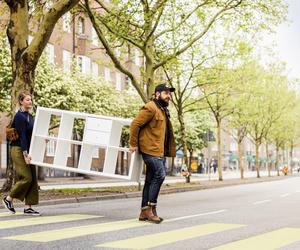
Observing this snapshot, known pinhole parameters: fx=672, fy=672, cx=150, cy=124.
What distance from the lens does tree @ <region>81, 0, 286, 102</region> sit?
77.5 feet

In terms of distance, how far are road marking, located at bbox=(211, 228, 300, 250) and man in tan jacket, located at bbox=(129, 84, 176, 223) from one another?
6.38ft

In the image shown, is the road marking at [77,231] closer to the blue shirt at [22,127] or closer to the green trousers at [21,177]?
the green trousers at [21,177]

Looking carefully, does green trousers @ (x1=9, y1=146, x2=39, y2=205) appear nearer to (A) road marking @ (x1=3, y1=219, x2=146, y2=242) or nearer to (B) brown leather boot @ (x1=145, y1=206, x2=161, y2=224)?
(A) road marking @ (x1=3, y1=219, x2=146, y2=242)

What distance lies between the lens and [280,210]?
13672 millimetres

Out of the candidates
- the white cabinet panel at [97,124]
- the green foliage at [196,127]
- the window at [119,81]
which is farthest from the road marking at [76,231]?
the green foliage at [196,127]

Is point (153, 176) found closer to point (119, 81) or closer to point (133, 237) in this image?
point (133, 237)

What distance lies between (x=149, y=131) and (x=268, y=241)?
2721mm

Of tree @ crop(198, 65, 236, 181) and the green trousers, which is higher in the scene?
tree @ crop(198, 65, 236, 181)

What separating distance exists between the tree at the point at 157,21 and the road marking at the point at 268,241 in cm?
1480

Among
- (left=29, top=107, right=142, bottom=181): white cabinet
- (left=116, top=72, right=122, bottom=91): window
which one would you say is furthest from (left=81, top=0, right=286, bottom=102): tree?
(left=116, top=72, right=122, bottom=91): window

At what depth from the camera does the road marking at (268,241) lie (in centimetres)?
768

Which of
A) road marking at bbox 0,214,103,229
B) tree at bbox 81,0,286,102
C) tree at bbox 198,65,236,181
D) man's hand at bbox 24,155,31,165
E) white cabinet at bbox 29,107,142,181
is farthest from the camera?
tree at bbox 198,65,236,181

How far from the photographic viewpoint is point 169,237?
8.51 m

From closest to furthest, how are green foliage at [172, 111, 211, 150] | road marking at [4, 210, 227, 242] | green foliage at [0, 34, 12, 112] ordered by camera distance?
1. road marking at [4, 210, 227, 242]
2. green foliage at [0, 34, 12, 112]
3. green foliage at [172, 111, 211, 150]
